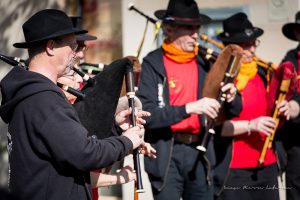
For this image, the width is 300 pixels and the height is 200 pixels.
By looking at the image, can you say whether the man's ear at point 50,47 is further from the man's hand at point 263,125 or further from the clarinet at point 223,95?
the man's hand at point 263,125

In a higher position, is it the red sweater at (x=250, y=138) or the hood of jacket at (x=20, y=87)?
the hood of jacket at (x=20, y=87)

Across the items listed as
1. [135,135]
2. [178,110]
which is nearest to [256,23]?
[178,110]

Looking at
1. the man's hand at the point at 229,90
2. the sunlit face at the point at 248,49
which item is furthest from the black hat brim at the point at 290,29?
the man's hand at the point at 229,90

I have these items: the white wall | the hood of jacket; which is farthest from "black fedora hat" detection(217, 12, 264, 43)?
the hood of jacket

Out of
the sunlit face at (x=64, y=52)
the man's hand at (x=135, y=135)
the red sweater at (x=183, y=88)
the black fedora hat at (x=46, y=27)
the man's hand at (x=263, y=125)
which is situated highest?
the black fedora hat at (x=46, y=27)

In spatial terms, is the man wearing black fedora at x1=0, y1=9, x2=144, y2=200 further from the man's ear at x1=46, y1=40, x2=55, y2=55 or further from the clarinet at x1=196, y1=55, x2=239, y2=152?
the clarinet at x1=196, y1=55, x2=239, y2=152

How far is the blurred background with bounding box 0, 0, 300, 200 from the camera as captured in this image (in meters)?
7.08

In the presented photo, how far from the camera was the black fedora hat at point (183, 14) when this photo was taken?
17.1ft

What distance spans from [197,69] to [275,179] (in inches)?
51.4

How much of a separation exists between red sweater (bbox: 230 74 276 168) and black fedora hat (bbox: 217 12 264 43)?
1.38ft

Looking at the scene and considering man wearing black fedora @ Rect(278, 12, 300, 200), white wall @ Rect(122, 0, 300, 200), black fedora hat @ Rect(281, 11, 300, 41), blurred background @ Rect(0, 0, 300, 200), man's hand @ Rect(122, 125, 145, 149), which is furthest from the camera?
white wall @ Rect(122, 0, 300, 200)

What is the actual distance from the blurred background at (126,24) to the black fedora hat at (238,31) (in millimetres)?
1623

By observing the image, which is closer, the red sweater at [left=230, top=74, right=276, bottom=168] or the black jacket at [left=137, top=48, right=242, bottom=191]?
the black jacket at [left=137, top=48, right=242, bottom=191]

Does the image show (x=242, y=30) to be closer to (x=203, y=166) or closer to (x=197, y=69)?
(x=197, y=69)
